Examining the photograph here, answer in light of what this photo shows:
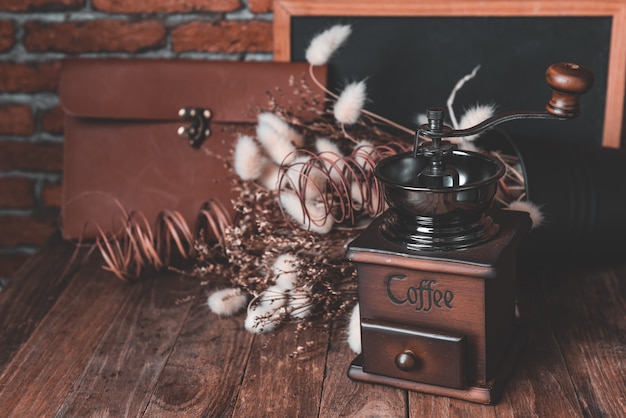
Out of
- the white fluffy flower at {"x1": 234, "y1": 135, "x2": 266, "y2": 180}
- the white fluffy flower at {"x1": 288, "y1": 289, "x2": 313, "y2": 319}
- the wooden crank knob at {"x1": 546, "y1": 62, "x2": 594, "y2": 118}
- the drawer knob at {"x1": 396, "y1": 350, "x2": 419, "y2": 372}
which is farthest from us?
the white fluffy flower at {"x1": 234, "y1": 135, "x2": 266, "y2": 180}

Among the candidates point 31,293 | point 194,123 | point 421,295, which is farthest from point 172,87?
point 421,295

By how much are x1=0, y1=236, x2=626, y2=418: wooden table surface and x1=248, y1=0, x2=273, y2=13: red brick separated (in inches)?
28.9

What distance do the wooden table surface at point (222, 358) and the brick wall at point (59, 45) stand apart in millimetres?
547

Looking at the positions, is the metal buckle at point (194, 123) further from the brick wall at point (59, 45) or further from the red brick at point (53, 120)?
the red brick at point (53, 120)

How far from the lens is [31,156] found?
225 cm

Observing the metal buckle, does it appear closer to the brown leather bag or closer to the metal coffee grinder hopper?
the brown leather bag

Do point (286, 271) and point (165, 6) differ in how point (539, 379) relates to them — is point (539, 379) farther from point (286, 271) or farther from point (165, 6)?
point (165, 6)

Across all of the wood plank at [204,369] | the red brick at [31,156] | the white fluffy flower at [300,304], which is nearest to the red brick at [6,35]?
the red brick at [31,156]

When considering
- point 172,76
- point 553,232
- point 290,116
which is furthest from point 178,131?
point 553,232

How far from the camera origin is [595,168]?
1710mm

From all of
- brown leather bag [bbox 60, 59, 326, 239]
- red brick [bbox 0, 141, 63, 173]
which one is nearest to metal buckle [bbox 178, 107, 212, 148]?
brown leather bag [bbox 60, 59, 326, 239]

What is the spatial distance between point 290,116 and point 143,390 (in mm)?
753

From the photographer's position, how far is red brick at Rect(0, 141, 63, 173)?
2240 millimetres

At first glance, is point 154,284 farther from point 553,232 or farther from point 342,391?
point 553,232
